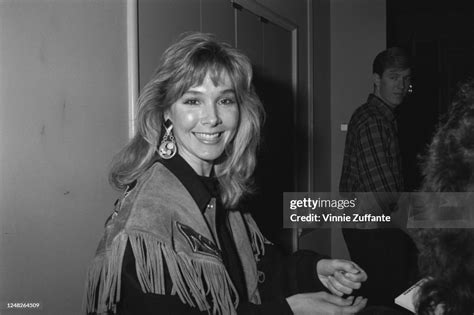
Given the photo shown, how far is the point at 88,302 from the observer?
68 centimetres

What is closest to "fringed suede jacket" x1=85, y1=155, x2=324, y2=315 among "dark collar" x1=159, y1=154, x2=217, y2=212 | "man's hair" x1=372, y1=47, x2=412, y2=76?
"dark collar" x1=159, y1=154, x2=217, y2=212

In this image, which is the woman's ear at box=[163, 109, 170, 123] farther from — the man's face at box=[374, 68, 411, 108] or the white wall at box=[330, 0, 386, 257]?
the white wall at box=[330, 0, 386, 257]

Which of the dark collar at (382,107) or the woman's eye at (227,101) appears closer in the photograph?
the woman's eye at (227,101)

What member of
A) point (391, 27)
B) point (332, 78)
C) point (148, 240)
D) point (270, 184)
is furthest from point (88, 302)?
point (391, 27)

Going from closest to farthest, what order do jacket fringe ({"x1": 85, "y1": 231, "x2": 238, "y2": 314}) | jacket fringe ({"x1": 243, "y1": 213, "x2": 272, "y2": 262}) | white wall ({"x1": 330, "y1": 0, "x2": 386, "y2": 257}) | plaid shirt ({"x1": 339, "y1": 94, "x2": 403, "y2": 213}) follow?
jacket fringe ({"x1": 85, "y1": 231, "x2": 238, "y2": 314}), jacket fringe ({"x1": 243, "y1": 213, "x2": 272, "y2": 262}), plaid shirt ({"x1": 339, "y1": 94, "x2": 403, "y2": 213}), white wall ({"x1": 330, "y1": 0, "x2": 386, "y2": 257})

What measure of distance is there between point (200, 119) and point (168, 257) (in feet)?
0.77

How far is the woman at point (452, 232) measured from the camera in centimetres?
47

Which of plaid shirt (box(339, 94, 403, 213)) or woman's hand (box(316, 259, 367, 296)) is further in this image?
plaid shirt (box(339, 94, 403, 213))

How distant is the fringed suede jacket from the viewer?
24.4 inches

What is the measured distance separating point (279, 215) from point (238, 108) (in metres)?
0.84

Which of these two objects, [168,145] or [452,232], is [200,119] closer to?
[168,145]

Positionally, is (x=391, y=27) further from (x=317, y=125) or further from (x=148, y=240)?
(x=148, y=240)

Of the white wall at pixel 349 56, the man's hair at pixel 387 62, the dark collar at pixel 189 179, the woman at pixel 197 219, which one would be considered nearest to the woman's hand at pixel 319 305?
the woman at pixel 197 219

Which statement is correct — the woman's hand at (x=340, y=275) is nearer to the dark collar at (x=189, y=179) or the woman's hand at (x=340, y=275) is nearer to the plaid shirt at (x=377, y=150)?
the dark collar at (x=189, y=179)
